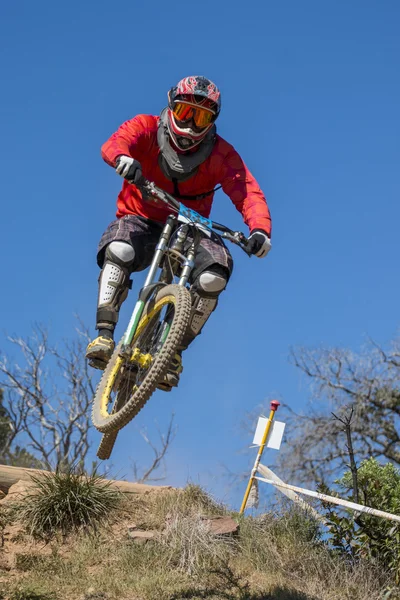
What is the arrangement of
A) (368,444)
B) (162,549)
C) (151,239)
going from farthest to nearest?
(368,444), (151,239), (162,549)

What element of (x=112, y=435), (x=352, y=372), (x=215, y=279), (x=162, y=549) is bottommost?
(x=162, y=549)

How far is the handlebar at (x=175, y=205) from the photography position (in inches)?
296

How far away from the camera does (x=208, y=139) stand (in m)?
8.02

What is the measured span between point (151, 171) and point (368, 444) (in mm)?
15048

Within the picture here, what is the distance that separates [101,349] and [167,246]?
99cm

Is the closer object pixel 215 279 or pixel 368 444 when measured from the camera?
pixel 215 279

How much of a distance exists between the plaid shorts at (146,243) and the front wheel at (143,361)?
1.47 ft

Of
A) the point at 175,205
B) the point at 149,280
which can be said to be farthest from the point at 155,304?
the point at 175,205

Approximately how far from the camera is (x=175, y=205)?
7609mm

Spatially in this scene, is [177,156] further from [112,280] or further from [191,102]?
[112,280]

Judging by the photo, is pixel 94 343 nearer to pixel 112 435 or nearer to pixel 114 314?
pixel 114 314

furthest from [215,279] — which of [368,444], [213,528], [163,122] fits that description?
[368,444]

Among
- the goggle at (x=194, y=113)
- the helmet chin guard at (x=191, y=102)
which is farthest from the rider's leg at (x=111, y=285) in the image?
the goggle at (x=194, y=113)

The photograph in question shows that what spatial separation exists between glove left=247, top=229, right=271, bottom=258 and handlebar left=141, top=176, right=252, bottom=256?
4 cm
